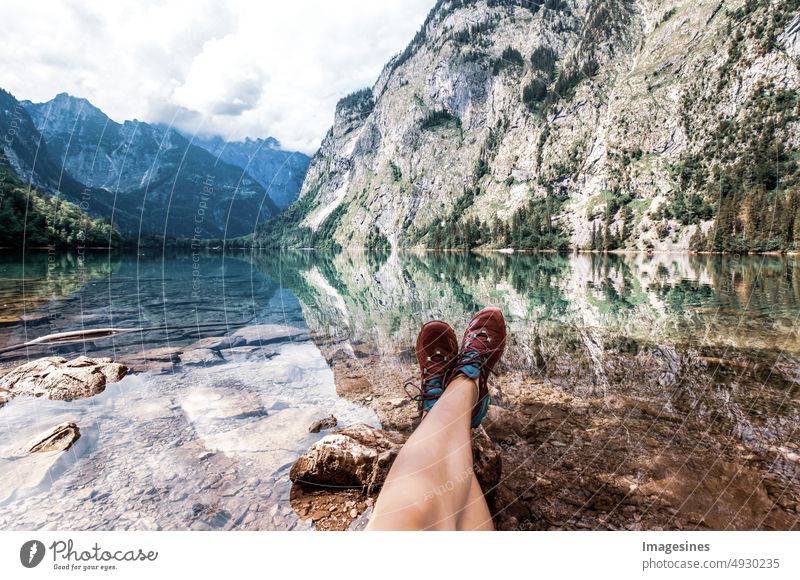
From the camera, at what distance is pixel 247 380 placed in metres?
5.68

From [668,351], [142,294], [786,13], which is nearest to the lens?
[668,351]

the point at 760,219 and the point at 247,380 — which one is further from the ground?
the point at 760,219

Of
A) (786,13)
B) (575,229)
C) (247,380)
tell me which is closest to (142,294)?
(247,380)

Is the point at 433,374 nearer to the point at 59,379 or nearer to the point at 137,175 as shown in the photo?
the point at 59,379

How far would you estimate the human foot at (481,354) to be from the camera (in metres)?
3.30

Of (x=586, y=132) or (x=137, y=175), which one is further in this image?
(x=137, y=175)

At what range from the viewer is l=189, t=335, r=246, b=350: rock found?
750 cm

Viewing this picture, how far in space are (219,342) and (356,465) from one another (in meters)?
6.17

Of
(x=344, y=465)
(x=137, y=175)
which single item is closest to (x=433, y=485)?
(x=344, y=465)

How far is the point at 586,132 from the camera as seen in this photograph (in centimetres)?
9369

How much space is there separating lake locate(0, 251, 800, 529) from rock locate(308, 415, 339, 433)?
0.12 meters

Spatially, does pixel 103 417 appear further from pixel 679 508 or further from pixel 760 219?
pixel 760 219

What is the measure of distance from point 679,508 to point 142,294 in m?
17.3
